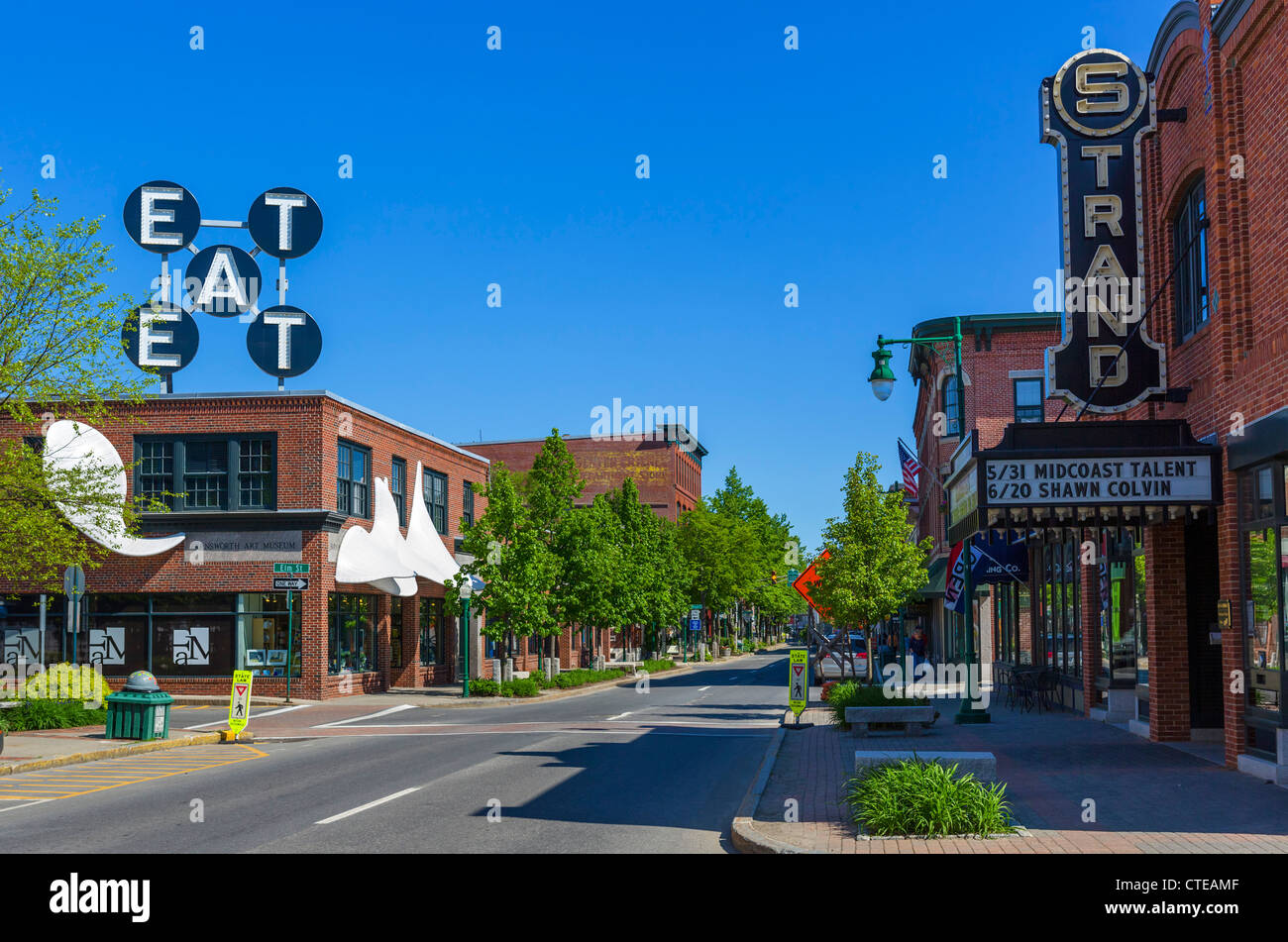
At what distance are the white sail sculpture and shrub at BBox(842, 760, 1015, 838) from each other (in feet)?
84.9

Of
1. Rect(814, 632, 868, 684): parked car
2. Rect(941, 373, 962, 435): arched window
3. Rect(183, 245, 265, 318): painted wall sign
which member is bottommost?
Rect(814, 632, 868, 684): parked car

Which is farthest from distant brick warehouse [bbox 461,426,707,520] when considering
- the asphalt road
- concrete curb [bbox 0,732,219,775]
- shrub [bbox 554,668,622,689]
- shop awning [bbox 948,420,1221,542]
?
shop awning [bbox 948,420,1221,542]

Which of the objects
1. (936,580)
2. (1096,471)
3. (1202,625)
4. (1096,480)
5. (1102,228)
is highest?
(1102,228)

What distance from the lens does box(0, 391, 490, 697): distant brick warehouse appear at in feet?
111

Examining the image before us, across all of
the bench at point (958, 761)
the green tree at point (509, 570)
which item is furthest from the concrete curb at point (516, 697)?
the bench at point (958, 761)

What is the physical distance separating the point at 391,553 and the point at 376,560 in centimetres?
72

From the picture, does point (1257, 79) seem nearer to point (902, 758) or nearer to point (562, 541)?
point (902, 758)

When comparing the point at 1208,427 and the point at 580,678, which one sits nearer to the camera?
the point at 1208,427

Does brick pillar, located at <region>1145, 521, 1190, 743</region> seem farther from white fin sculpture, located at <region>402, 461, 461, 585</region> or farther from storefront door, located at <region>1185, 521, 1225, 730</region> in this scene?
white fin sculpture, located at <region>402, 461, 461, 585</region>

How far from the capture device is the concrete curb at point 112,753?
58.6 ft

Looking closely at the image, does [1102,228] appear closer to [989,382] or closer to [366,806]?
[366,806]

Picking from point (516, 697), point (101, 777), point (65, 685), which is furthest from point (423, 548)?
point (101, 777)

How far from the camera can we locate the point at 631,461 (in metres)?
102

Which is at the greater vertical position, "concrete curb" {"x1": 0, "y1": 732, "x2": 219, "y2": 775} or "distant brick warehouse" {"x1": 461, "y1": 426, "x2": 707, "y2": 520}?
"distant brick warehouse" {"x1": 461, "y1": 426, "x2": 707, "y2": 520}
